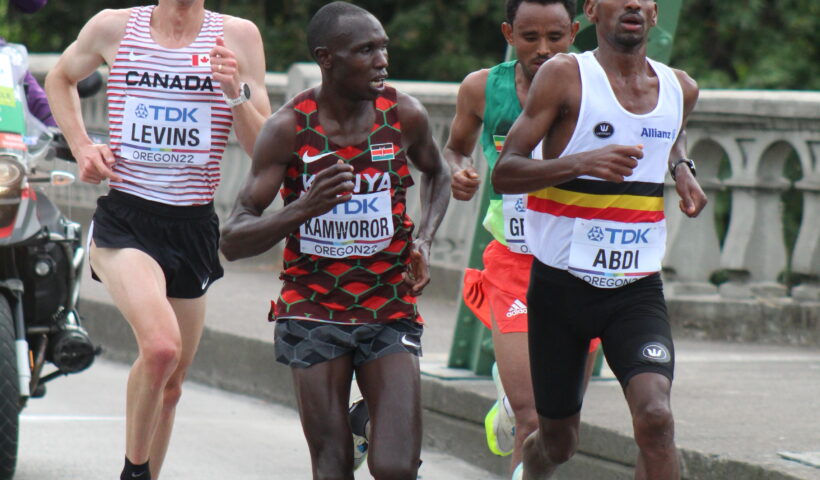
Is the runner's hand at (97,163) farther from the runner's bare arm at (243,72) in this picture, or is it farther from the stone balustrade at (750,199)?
the stone balustrade at (750,199)

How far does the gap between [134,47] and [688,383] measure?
3301 mm

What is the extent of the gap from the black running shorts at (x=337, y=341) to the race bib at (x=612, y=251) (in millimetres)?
595

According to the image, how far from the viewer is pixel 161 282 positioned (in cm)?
608

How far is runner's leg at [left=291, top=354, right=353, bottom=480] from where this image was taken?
16.5 ft

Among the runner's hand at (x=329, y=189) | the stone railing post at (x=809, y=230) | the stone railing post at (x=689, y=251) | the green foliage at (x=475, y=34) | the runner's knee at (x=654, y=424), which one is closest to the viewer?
the runner's hand at (x=329, y=189)

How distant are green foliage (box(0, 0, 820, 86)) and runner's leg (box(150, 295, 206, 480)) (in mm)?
9480

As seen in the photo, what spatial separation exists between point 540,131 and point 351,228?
0.66 metres

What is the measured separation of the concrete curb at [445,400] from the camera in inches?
246

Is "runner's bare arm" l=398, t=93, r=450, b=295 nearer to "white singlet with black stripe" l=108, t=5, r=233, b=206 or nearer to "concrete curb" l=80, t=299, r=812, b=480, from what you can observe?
"white singlet with black stripe" l=108, t=5, r=233, b=206

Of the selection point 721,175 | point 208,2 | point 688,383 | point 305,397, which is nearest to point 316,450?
point 305,397

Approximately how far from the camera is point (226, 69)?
19.5 feet

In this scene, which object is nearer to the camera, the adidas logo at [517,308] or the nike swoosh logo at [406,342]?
the nike swoosh logo at [406,342]

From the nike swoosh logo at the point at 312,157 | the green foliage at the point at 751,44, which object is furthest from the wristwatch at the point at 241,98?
the green foliage at the point at 751,44

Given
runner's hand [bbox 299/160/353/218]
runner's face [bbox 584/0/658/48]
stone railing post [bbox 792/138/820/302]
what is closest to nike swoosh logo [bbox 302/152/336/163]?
runner's hand [bbox 299/160/353/218]
